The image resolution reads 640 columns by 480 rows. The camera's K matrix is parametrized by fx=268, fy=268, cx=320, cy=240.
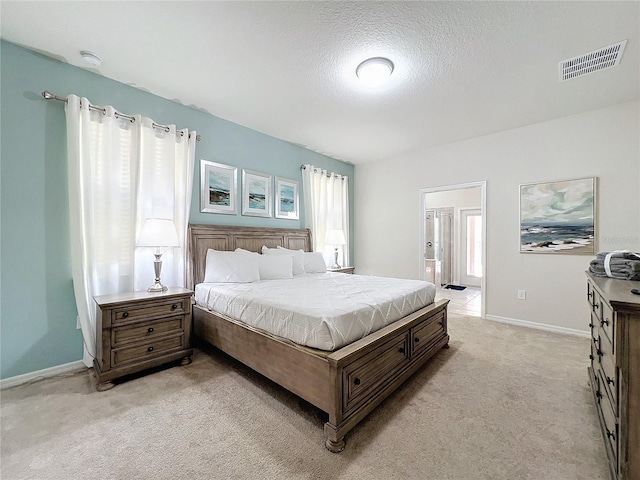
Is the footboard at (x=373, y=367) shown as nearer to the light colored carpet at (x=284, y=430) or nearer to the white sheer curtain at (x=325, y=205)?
the light colored carpet at (x=284, y=430)

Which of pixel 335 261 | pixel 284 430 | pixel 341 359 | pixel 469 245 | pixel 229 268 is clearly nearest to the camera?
pixel 341 359

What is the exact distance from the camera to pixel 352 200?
566 centimetres

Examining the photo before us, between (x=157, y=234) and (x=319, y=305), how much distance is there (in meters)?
1.72

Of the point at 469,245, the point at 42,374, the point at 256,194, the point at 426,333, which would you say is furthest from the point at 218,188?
the point at 469,245

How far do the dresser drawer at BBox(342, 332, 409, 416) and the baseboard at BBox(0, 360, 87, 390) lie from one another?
8.25ft

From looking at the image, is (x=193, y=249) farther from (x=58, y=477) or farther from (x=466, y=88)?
(x=466, y=88)

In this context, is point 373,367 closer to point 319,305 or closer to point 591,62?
point 319,305

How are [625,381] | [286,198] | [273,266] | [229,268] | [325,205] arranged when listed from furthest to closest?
[325,205], [286,198], [273,266], [229,268], [625,381]

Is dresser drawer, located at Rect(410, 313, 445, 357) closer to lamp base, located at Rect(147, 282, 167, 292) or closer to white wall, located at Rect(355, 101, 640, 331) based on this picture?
white wall, located at Rect(355, 101, 640, 331)

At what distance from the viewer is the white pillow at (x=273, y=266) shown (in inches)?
128

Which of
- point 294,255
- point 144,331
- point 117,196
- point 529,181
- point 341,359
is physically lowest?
point 144,331

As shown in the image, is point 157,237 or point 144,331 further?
point 157,237

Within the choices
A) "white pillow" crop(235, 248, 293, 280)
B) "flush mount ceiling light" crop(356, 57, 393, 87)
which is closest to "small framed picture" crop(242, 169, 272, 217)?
"white pillow" crop(235, 248, 293, 280)

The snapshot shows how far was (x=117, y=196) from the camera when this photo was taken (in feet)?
8.60
